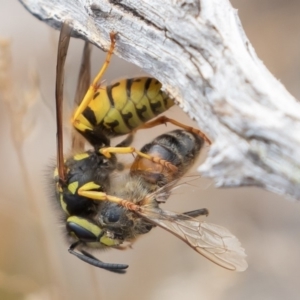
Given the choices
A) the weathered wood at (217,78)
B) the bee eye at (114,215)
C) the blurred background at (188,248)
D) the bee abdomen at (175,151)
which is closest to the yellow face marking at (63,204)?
the bee eye at (114,215)

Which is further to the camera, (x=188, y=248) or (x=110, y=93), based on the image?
(x=188, y=248)

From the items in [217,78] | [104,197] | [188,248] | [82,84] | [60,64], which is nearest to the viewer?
[217,78]

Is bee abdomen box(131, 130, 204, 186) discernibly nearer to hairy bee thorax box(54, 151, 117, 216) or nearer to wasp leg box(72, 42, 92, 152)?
hairy bee thorax box(54, 151, 117, 216)

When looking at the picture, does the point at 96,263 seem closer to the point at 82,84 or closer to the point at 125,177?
the point at 125,177

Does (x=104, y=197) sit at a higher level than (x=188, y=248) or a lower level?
higher

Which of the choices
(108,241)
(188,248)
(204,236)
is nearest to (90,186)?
(108,241)

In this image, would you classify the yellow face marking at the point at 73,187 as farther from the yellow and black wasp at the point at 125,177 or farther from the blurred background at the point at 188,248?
the blurred background at the point at 188,248
